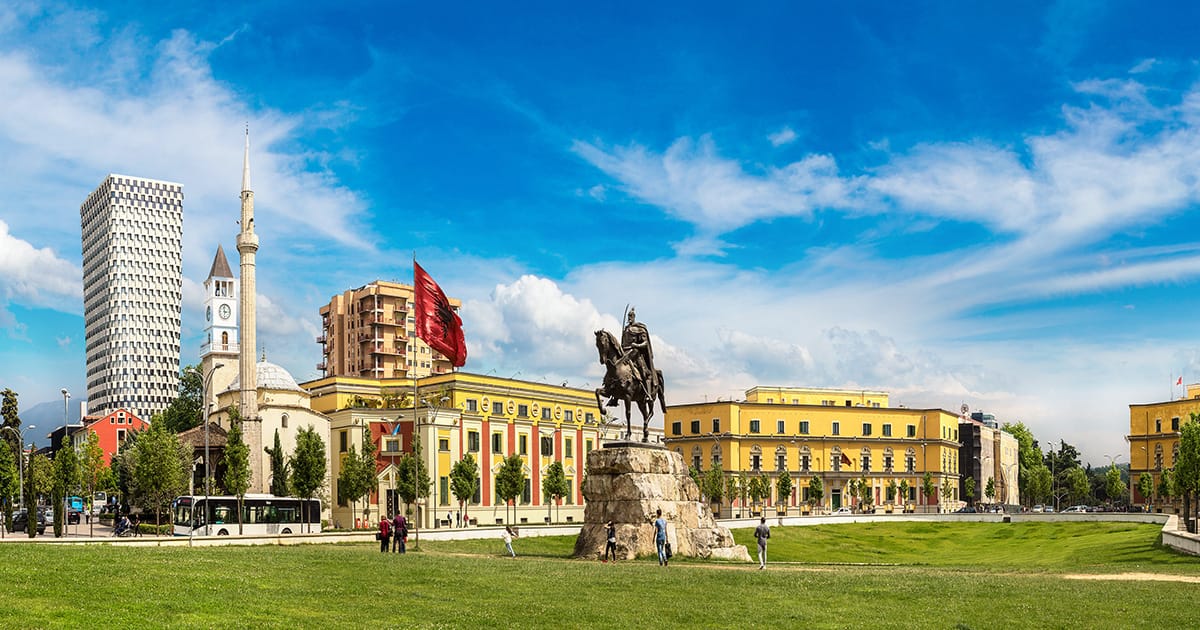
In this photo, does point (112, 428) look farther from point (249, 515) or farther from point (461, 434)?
point (249, 515)

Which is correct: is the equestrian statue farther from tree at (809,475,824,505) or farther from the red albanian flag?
tree at (809,475,824,505)

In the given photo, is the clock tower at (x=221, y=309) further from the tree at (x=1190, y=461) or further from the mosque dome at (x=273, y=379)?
the tree at (x=1190, y=461)

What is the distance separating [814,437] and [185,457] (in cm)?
7748

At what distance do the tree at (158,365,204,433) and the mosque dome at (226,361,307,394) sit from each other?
22.0 m

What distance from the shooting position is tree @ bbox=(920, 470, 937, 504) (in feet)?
434

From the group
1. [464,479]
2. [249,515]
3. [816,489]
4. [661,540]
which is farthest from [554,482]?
[661,540]

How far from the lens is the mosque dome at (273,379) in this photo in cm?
9094

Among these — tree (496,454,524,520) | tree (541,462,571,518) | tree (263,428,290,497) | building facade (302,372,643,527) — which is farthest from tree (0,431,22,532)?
tree (541,462,571,518)

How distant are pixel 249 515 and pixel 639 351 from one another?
36.4m

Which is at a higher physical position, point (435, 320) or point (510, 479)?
point (435, 320)

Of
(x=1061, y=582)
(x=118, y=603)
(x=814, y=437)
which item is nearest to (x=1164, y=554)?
(x=1061, y=582)

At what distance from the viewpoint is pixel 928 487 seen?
132125 millimetres

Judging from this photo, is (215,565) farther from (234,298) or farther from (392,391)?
(234,298)

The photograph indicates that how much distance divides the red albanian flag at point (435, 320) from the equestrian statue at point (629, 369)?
1911 cm
